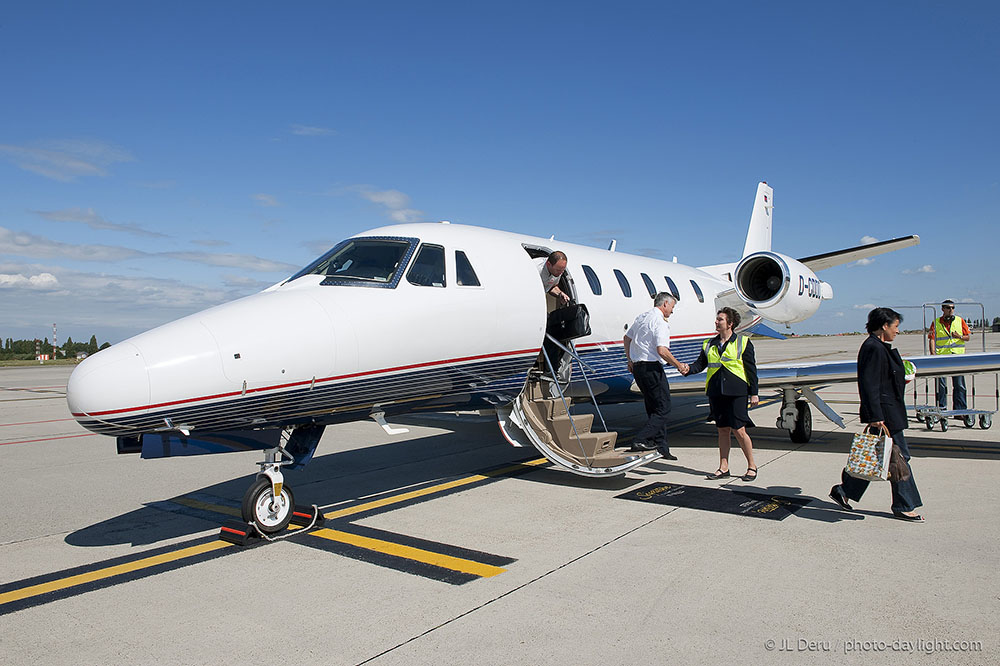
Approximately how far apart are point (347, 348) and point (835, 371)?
7.01m

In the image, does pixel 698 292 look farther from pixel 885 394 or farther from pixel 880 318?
pixel 885 394

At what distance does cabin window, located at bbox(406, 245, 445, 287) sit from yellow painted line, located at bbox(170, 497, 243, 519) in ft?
9.32

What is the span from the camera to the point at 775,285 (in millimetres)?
13125

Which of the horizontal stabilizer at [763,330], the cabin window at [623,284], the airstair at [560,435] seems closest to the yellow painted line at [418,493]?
the airstair at [560,435]

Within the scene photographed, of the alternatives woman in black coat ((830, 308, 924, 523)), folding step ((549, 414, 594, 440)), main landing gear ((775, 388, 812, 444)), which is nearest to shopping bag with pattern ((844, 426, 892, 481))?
woman in black coat ((830, 308, 924, 523))

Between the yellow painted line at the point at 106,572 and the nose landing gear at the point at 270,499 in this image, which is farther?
the nose landing gear at the point at 270,499

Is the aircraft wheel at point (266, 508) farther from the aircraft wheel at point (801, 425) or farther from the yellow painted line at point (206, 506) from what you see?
the aircraft wheel at point (801, 425)

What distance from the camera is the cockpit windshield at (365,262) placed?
6363mm

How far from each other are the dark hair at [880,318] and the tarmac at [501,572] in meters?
1.68

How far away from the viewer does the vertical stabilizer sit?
Answer: 17188 mm

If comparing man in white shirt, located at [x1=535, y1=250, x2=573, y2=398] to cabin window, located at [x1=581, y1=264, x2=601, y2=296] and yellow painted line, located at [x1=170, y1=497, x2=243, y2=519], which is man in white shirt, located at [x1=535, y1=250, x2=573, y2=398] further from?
yellow painted line, located at [x1=170, y1=497, x2=243, y2=519]

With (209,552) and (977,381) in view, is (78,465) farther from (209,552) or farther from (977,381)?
(977,381)

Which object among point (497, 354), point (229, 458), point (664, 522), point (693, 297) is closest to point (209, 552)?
point (497, 354)

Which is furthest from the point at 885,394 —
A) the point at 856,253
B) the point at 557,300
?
the point at 856,253
